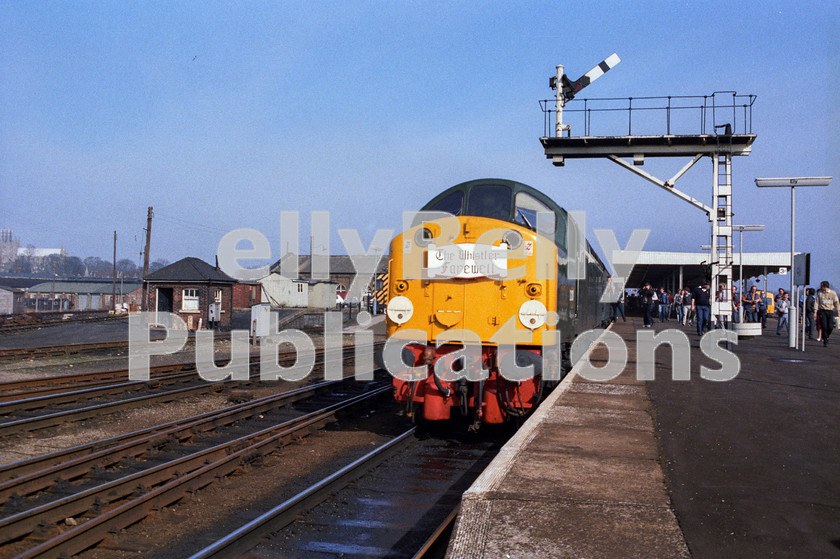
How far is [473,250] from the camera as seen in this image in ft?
26.2

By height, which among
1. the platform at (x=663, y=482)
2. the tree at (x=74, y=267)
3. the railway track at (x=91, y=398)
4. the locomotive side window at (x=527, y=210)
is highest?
the tree at (x=74, y=267)

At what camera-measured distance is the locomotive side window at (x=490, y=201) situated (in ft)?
27.3

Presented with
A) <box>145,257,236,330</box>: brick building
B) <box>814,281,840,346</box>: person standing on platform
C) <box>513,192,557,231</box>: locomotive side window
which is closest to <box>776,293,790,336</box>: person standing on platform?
<box>814,281,840,346</box>: person standing on platform

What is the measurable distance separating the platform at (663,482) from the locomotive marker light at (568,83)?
391 inches

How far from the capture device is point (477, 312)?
7922 millimetres

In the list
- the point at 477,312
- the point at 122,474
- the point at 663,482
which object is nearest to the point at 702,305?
the point at 477,312

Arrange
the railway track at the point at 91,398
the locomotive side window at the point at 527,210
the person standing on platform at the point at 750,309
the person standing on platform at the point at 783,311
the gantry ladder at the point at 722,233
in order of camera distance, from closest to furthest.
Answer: the locomotive side window at the point at 527,210 < the railway track at the point at 91,398 < the gantry ladder at the point at 722,233 < the person standing on platform at the point at 783,311 < the person standing on platform at the point at 750,309

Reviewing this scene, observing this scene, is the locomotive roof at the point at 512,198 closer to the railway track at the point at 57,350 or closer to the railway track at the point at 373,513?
the railway track at the point at 373,513

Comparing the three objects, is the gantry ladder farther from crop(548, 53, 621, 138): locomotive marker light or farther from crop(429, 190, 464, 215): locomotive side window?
crop(429, 190, 464, 215): locomotive side window

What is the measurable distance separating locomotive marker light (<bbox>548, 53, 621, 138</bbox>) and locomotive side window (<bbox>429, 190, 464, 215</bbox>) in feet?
31.2

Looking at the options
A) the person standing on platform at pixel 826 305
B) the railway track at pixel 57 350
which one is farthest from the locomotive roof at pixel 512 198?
the railway track at pixel 57 350

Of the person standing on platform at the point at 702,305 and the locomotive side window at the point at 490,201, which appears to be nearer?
the locomotive side window at the point at 490,201

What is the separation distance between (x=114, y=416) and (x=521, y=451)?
7.07 meters

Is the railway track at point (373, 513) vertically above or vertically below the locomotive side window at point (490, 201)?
below
